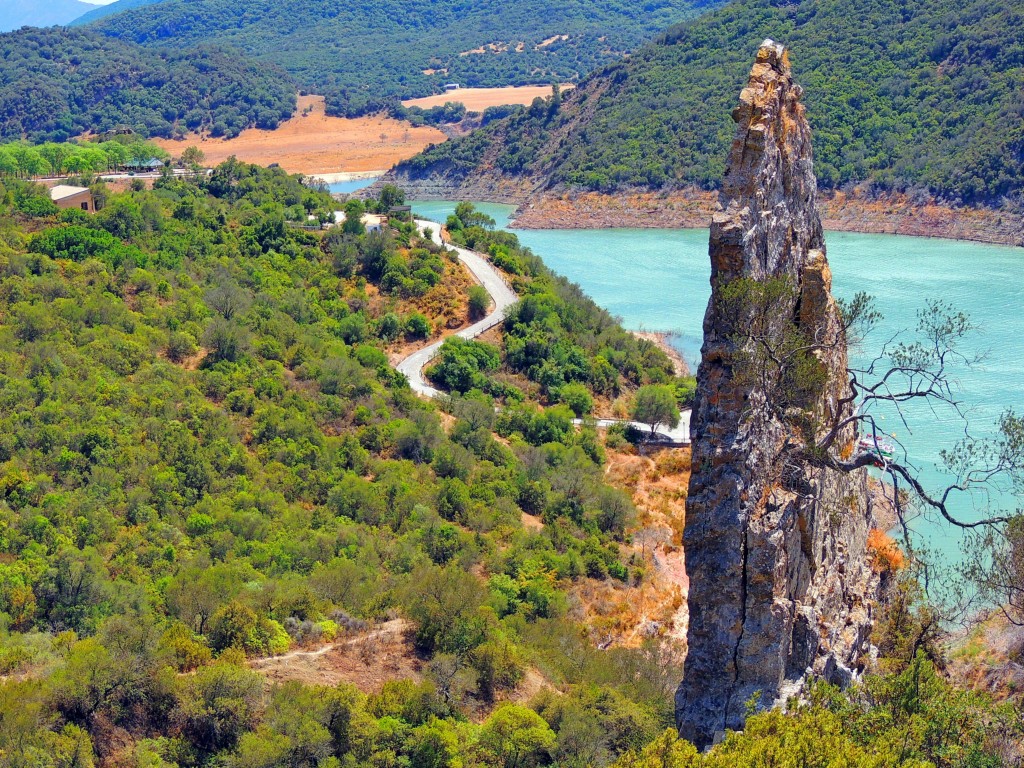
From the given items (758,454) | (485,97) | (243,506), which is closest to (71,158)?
(243,506)

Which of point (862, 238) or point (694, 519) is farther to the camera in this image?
point (862, 238)

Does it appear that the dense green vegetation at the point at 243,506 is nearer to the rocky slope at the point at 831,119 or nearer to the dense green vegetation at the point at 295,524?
the dense green vegetation at the point at 295,524

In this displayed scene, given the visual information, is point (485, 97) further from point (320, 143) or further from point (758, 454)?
point (758, 454)

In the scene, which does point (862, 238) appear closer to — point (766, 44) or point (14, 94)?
point (766, 44)

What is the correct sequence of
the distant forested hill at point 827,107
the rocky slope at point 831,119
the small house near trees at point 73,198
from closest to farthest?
the small house near trees at point 73,198 < the rocky slope at point 831,119 < the distant forested hill at point 827,107

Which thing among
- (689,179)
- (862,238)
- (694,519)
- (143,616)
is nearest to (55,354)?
(143,616)

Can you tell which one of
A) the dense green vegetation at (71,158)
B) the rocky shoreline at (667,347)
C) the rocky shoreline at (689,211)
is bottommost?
the rocky shoreline at (667,347)

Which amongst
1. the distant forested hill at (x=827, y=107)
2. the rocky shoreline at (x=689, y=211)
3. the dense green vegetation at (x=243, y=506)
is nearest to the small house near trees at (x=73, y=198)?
the dense green vegetation at (x=243, y=506)
